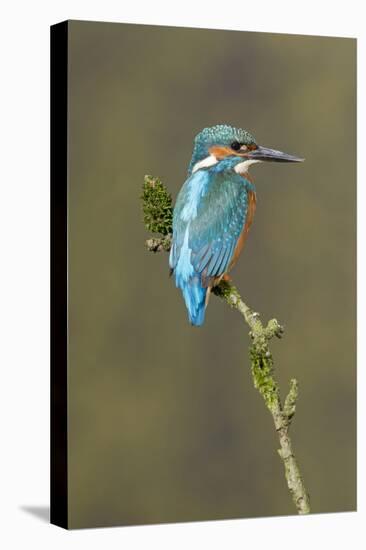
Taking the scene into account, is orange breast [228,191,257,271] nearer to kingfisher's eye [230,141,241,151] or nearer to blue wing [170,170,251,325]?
blue wing [170,170,251,325]

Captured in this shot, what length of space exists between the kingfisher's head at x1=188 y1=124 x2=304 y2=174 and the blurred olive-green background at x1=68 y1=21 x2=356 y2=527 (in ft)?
0.19

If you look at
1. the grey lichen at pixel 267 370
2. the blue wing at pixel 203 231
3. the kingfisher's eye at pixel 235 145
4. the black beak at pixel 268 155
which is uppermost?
the kingfisher's eye at pixel 235 145

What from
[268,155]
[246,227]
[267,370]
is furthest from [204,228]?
[267,370]

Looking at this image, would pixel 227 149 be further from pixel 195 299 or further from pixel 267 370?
pixel 267 370

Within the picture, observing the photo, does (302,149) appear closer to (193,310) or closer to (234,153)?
(234,153)

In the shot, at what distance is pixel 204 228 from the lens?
7.19 metres

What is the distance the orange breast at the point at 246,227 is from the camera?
7.30 m

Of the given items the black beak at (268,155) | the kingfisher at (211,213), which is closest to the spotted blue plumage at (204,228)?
the kingfisher at (211,213)

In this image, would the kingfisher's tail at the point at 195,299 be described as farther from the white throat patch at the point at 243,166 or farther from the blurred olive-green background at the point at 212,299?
the white throat patch at the point at 243,166

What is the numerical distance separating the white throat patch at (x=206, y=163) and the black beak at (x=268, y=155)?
0.18m

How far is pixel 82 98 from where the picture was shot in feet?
22.5

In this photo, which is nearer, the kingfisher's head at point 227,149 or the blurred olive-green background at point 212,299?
the blurred olive-green background at point 212,299

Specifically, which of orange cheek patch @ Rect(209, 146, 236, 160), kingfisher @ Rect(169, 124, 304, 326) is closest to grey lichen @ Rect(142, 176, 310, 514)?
kingfisher @ Rect(169, 124, 304, 326)

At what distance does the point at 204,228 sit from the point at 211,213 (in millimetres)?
80
